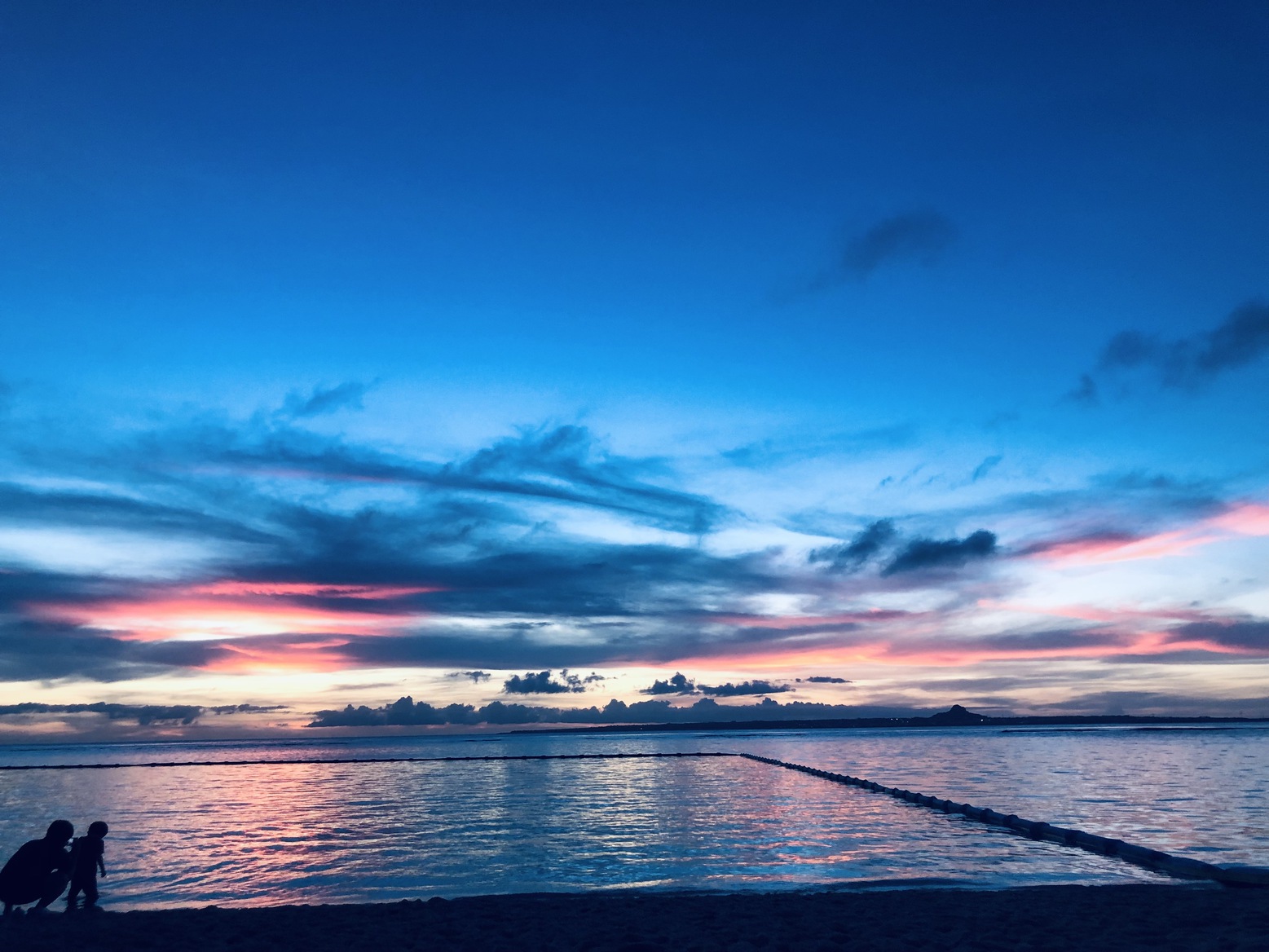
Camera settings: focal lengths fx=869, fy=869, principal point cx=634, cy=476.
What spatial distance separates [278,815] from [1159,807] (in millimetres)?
38713

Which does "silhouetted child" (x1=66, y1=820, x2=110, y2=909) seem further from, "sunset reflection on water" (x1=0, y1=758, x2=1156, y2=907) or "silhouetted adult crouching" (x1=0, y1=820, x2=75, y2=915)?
"sunset reflection on water" (x1=0, y1=758, x2=1156, y2=907)

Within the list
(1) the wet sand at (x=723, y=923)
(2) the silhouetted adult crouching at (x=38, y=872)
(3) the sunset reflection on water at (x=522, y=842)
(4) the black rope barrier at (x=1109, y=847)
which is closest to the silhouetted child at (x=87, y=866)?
(2) the silhouetted adult crouching at (x=38, y=872)

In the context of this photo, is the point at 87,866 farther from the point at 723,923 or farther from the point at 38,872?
Result: the point at 723,923

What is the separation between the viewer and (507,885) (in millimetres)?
21391

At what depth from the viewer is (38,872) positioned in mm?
17500

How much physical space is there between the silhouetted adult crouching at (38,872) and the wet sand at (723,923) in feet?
2.29

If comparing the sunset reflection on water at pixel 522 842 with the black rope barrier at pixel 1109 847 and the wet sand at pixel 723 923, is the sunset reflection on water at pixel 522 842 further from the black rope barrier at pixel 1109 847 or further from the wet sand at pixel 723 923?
the wet sand at pixel 723 923

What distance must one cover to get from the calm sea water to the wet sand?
276cm

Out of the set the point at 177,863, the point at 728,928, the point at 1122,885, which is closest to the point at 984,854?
the point at 1122,885

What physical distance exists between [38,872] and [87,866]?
4.75 ft

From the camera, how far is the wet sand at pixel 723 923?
1379cm

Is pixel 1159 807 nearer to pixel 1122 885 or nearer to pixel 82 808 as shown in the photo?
pixel 1122 885

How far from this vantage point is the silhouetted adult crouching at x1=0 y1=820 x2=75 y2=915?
17172 millimetres

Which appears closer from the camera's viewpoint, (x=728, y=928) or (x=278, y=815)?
(x=728, y=928)
